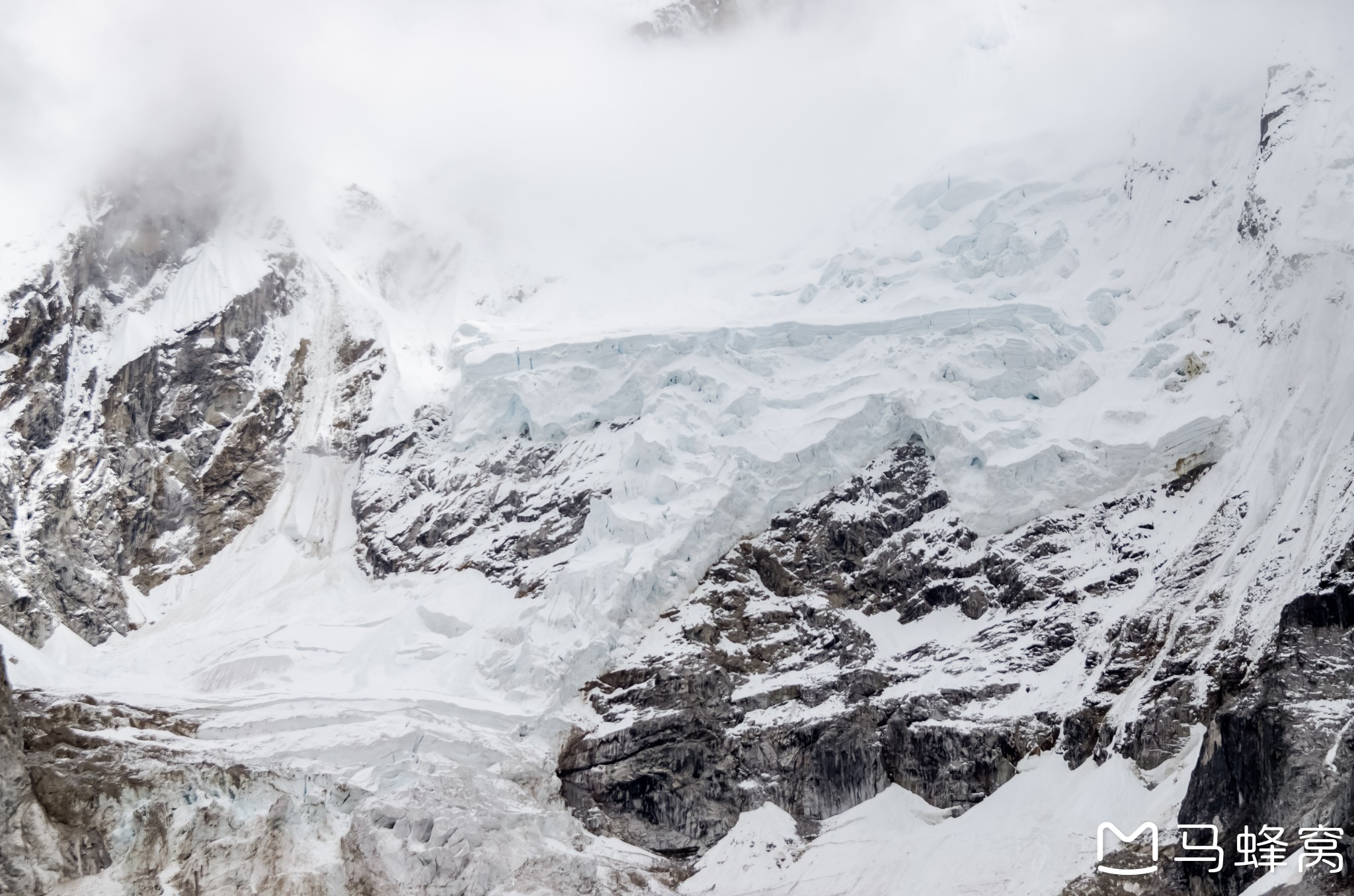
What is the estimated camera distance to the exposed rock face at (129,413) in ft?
410

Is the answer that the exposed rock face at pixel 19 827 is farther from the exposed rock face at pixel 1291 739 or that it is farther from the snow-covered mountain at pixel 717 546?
the exposed rock face at pixel 1291 739

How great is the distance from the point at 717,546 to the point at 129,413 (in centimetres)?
5274

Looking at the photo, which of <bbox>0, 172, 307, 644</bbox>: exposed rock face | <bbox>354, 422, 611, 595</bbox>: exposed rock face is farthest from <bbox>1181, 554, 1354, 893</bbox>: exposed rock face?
<bbox>0, 172, 307, 644</bbox>: exposed rock face

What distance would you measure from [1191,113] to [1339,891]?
82097 mm

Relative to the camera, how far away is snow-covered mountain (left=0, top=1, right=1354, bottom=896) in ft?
324

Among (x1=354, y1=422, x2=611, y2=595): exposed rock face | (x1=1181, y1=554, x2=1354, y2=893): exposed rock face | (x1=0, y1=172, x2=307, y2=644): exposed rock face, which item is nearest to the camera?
(x1=1181, y1=554, x2=1354, y2=893): exposed rock face

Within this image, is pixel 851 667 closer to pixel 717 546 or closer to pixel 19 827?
pixel 717 546

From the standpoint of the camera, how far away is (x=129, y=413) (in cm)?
13688

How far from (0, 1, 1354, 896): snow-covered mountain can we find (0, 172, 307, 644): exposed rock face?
354mm

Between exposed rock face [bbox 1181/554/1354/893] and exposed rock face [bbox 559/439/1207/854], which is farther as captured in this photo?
exposed rock face [bbox 559/439/1207/854]

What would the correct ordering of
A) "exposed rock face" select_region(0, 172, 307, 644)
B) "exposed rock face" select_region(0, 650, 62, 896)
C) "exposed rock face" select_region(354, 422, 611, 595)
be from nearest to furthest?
"exposed rock face" select_region(0, 650, 62, 896) < "exposed rock face" select_region(354, 422, 611, 595) < "exposed rock face" select_region(0, 172, 307, 644)

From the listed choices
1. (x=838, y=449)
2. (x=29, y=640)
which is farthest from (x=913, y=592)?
(x=29, y=640)

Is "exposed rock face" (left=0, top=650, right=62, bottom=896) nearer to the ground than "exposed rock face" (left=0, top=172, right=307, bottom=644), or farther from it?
nearer to the ground

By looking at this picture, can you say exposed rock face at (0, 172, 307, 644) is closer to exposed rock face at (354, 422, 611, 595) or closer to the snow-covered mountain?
the snow-covered mountain
